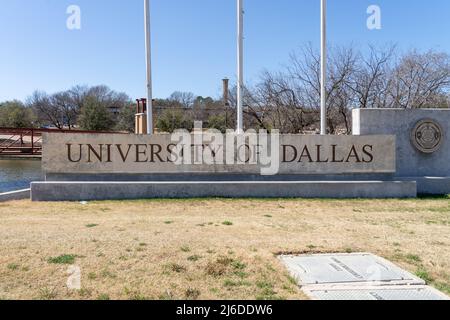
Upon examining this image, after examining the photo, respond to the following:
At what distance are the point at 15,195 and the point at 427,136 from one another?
10599 mm

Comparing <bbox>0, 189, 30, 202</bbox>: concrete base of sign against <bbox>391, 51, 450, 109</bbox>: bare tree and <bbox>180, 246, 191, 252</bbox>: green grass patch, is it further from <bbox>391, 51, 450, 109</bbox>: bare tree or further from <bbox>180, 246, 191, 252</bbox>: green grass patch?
<bbox>391, 51, 450, 109</bbox>: bare tree

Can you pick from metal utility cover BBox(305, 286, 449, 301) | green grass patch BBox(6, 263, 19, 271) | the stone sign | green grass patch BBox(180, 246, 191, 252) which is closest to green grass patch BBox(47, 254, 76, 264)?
green grass patch BBox(6, 263, 19, 271)

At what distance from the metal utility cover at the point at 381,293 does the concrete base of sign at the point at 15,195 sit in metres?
7.96

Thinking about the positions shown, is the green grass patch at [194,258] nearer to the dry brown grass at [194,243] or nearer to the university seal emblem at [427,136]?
the dry brown grass at [194,243]

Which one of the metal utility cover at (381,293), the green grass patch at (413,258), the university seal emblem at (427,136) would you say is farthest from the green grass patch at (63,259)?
the university seal emblem at (427,136)

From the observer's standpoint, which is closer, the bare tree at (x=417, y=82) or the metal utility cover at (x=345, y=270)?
the metal utility cover at (x=345, y=270)

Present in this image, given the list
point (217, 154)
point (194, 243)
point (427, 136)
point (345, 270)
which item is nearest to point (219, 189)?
point (217, 154)

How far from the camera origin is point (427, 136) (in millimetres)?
10367

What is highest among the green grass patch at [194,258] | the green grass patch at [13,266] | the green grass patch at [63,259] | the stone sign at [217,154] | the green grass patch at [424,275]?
the stone sign at [217,154]

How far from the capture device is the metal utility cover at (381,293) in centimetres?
328

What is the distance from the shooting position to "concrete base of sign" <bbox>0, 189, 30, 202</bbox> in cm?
886

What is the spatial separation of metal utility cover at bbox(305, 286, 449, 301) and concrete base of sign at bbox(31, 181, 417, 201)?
572cm

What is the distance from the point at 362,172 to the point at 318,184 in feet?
4.57

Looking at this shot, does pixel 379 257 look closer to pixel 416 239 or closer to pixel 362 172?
pixel 416 239
